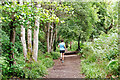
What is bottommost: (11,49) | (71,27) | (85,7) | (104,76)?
(104,76)

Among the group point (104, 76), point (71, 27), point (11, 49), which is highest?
point (71, 27)

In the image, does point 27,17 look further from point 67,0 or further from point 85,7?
point 85,7

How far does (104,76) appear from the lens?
579cm

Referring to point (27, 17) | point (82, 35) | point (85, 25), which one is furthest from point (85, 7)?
point (27, 17)

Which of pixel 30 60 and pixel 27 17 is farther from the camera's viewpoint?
pixel 30 60

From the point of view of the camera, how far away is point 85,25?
1434 centimetres

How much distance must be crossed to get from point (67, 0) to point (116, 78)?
8.52 m

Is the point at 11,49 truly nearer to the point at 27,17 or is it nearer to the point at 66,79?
the point at 27,17

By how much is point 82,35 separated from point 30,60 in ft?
25.9

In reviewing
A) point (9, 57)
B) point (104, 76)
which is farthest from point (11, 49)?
point (104, 76)

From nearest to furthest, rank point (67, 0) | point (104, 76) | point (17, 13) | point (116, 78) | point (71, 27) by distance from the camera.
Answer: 1. point (17, 13)
2. point (116, 78)
3. point (104, 76)
4. point (67, 0)
5. point (71, 27)

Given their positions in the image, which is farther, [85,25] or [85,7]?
[85,25]

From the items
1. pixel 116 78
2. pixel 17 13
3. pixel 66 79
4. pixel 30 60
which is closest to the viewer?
pixel 17 13

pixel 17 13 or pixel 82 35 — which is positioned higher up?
pixel 17 13
